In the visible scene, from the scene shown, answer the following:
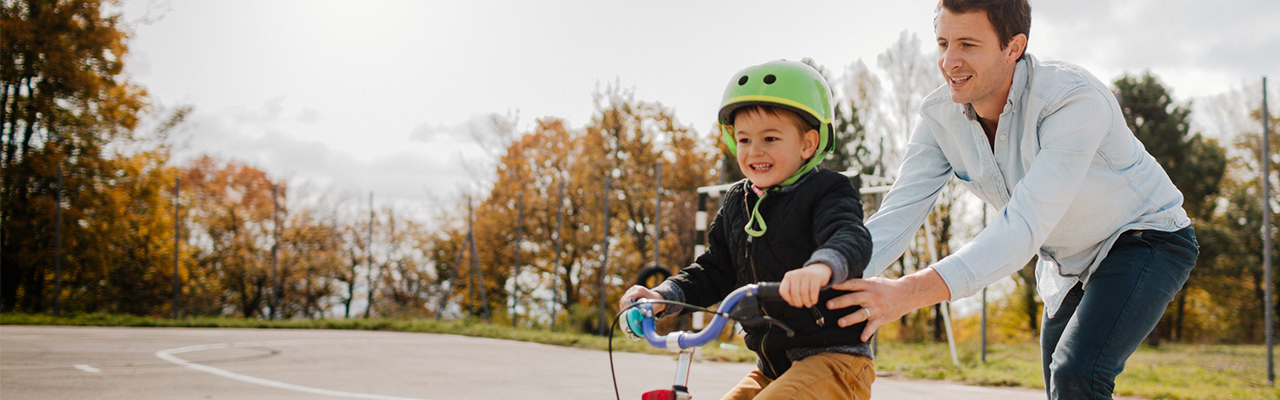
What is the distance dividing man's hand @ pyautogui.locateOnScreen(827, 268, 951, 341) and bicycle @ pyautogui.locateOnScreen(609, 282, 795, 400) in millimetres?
157

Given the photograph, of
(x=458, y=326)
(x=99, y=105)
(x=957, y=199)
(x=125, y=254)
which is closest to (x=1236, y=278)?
(x=957, y=199)

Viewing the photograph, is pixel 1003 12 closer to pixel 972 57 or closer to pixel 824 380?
pixel 972 57

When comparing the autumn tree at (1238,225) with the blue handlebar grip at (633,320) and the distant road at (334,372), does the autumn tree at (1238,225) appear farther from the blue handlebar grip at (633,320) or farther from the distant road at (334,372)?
the blue handlebar grip at (633,320)

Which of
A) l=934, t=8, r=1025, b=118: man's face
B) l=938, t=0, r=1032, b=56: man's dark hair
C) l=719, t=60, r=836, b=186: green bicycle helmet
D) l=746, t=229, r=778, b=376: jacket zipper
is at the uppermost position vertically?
l=938, t=0, r=1032, b=56: man's dark hair

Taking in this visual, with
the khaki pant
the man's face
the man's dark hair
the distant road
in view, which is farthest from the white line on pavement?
the man's dark hair

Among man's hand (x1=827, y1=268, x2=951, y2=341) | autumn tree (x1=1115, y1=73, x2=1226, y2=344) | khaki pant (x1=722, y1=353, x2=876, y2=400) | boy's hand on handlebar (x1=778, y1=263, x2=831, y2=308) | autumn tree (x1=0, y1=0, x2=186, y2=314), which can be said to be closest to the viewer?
boy's hand on handlebar (x1=778, y1=263, x2=831, y2=308)

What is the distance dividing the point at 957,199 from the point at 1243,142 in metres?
8.42

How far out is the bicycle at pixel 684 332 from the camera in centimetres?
155

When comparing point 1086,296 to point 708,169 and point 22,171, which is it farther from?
point 22,171

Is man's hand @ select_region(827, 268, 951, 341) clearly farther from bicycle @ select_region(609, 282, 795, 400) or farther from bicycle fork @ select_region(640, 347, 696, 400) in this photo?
bicycle fork @ select_region(640, 347, 696, 400)

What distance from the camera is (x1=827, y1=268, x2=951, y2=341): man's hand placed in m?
1.66

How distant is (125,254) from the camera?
1873 cm

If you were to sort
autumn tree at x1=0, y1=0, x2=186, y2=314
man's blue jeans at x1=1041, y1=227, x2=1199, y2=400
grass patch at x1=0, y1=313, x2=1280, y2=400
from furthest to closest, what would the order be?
autumn tree at x1=0, y1=0, x2=186, y2=314
grass patch at x1=0, y1=313, x2=1280, y2=400
man's blue jeans at x1=1041, y1=227, x2=1199, y2=400

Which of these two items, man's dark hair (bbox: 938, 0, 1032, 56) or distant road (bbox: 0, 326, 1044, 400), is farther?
distant road (bbox: 0, 326, 1044, 400)
